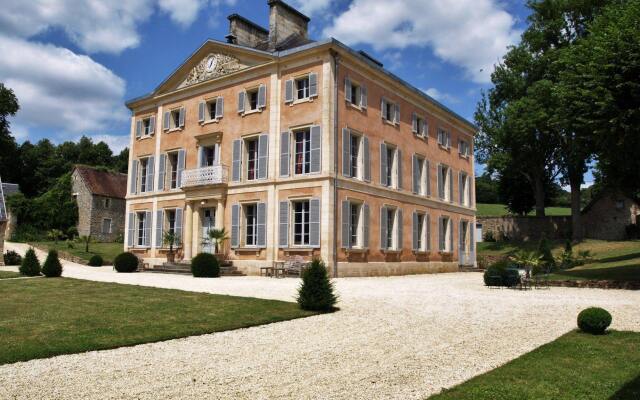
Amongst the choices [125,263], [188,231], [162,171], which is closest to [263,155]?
[188,231]

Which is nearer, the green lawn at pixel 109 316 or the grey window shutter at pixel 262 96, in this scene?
the green lawn at pixel 109 316

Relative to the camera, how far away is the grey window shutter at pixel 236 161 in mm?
22203

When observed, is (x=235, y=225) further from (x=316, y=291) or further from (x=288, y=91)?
(x=316, y=291)

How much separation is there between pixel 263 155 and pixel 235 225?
3.13m

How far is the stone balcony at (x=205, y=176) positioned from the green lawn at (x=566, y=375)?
1710cm

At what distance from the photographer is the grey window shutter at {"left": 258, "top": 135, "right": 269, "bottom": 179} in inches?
840

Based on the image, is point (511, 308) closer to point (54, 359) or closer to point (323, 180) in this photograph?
point (54, 359)

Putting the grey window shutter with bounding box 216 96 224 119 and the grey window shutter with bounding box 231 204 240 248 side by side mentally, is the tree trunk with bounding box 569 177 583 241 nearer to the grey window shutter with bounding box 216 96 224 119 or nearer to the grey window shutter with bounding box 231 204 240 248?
the grey window shutter with bounding box 231 204 240 248

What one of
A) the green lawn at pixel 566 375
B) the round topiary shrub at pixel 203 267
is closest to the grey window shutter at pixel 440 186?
the round topiary shrub at pixel 203 267

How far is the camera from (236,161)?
22344 millimetres

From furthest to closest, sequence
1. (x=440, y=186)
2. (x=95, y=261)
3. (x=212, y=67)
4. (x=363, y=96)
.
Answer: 1. (x=440, y=186)
2. (x=95, y=261)
3. (x=212, y=67)
4. (x=363, y=96)

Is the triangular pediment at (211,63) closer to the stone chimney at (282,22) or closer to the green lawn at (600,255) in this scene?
the stone chimney at (282,22)

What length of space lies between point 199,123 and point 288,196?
678 centimetres

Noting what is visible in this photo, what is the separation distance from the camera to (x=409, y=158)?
25250mm
